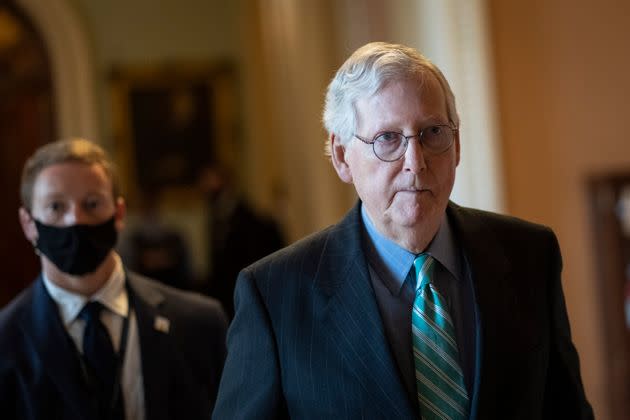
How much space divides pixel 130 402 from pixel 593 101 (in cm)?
526

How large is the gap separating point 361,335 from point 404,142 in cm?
51

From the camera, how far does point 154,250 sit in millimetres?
10508

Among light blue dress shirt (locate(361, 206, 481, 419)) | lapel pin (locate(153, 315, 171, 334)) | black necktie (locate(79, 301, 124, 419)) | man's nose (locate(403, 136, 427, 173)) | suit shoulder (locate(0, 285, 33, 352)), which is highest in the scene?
man's nose (locate(403, 136, 427, 173))

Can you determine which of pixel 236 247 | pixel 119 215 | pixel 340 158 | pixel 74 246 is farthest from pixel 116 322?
pixel 236 247

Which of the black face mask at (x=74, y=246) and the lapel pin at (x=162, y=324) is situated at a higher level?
the black face mask at (x=74, y=246)

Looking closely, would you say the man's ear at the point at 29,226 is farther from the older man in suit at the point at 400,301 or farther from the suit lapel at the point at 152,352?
the older man in suit at the point at 400,301

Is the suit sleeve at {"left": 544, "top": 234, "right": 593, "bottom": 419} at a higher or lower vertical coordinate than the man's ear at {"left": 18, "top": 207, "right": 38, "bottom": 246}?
lower

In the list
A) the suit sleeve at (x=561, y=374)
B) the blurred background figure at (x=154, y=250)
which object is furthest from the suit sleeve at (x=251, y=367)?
the blurred background figure at (x=154, y=250)

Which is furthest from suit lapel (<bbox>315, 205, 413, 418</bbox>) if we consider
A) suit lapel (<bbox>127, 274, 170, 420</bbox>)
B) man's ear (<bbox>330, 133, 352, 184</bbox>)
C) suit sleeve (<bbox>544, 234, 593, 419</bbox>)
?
suit lapel (<bbox>127, 274, 170, 420</bbox>)

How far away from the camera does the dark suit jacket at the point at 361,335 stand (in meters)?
2.49

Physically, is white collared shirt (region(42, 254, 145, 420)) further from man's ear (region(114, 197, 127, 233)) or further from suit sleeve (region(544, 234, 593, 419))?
suit sleeve (region(544, 234, 593, 419))

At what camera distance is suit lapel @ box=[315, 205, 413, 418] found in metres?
2.45

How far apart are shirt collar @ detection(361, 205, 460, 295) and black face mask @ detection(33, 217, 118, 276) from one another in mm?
Result: 1403

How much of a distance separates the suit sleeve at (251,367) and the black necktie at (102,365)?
100 centimetres
